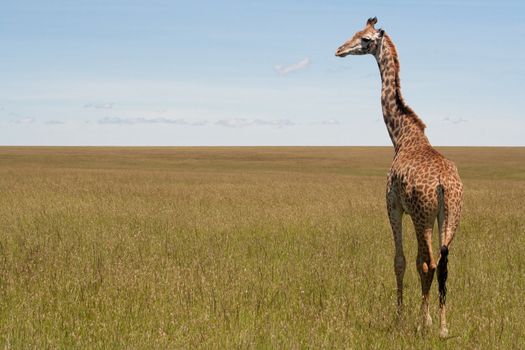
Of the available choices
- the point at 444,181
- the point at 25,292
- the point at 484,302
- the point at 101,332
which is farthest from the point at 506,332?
the point at 25,292

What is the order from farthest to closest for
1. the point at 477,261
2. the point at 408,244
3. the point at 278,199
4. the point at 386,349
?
the point at 278,199 < the point at 408,244 < the point at 477,261 < the point at 386,349

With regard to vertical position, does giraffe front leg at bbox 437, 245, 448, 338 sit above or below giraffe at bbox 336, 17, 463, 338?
below

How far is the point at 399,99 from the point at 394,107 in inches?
5.0

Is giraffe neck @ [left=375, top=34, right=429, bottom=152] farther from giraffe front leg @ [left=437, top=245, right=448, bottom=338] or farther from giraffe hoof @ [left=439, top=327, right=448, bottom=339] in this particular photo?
giraffe hoof @ [left=439, top=327, right=448, bottom=339]

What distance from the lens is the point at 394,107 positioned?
7.28 metres

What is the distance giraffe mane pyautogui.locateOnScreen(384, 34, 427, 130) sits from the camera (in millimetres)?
6914

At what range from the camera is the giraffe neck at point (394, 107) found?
22.6 feet

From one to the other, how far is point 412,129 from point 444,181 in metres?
1.55

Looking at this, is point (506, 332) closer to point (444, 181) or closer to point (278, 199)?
point (444, 181)

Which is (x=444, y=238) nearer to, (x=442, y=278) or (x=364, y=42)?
(x=442, y=278)

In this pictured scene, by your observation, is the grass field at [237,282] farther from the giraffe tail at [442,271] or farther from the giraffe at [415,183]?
the giraffe at [415,183]

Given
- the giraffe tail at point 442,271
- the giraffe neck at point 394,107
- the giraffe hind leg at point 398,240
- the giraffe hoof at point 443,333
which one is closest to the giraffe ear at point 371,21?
the giraffe neck at point 394,107

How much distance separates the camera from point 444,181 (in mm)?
5477

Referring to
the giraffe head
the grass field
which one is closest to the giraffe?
the giraffe head
